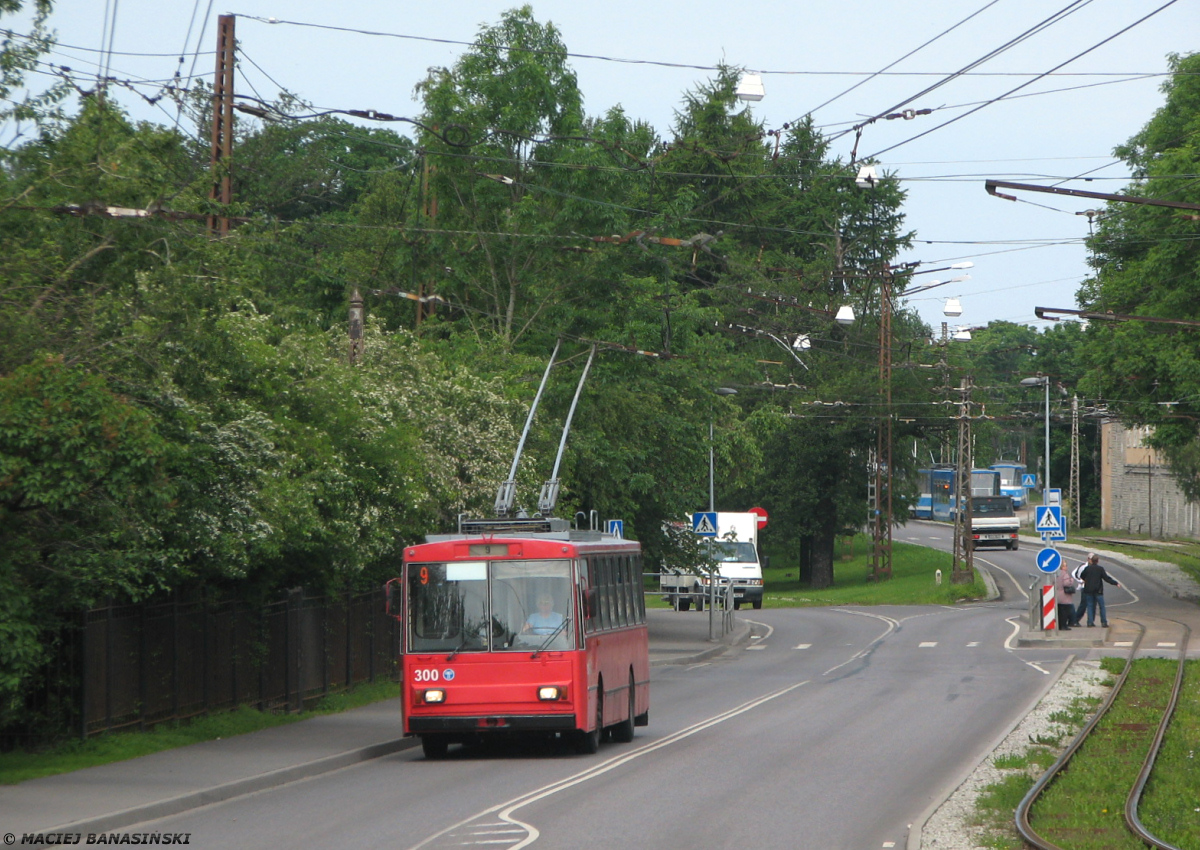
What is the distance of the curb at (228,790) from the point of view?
11188mm

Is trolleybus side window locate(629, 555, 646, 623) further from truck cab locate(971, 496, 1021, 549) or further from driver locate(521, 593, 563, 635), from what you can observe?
truck cab locate(971, 496, 1021, 549)

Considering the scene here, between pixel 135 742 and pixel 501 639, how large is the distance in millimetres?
4105

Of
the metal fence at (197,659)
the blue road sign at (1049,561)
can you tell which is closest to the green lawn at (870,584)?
the blue road sign at (1049,561)

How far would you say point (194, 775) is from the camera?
14344 mm

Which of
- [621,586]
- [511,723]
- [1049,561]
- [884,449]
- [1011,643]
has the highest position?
[884,449]

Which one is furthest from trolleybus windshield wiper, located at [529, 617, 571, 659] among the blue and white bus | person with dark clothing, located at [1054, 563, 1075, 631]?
the blue and white bus

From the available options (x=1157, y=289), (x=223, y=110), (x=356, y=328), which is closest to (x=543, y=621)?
(x=356, y=328)

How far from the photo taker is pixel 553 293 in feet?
113

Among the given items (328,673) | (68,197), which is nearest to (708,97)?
(328,673)

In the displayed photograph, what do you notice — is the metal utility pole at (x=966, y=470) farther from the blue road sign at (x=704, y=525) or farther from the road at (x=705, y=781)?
the road at (x=705, y=781)

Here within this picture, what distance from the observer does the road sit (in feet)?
36.7

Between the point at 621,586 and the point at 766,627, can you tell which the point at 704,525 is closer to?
the point at 766,627

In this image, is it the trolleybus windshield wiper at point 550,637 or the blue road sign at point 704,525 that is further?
the blue road sign at point 704,525

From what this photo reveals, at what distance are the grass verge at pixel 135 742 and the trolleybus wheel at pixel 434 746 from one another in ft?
9.05
